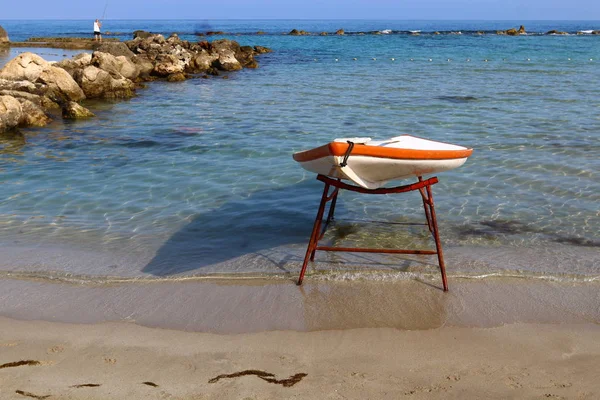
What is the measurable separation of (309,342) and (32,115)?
11.8 meters

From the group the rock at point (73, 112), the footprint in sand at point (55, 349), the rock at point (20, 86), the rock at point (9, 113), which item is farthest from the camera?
the rock at point (20, 86)

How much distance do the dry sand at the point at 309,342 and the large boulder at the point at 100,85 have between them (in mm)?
14535

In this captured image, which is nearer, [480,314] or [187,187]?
[480,314]

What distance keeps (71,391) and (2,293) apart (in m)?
2.12

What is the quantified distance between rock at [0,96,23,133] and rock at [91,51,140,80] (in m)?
7.11

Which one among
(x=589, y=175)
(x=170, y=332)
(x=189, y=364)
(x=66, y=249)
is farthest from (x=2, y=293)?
(x=589, y=175)

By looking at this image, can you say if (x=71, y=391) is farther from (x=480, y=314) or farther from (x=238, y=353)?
(x=480, y=314)

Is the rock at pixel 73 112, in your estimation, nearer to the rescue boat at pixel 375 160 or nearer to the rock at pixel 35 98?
the rock at pixel 35 98

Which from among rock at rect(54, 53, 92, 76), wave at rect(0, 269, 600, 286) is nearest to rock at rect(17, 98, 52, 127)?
rock at rect(54, 53, 92, 76)

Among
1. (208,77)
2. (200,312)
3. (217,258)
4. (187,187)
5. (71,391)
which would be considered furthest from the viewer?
(208,77)

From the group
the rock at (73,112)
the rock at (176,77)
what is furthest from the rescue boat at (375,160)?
the rock at (176,77)

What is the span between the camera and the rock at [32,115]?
551 inches

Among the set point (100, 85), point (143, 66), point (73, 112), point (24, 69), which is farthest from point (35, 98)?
point (143, 66)

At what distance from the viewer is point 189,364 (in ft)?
13.9
